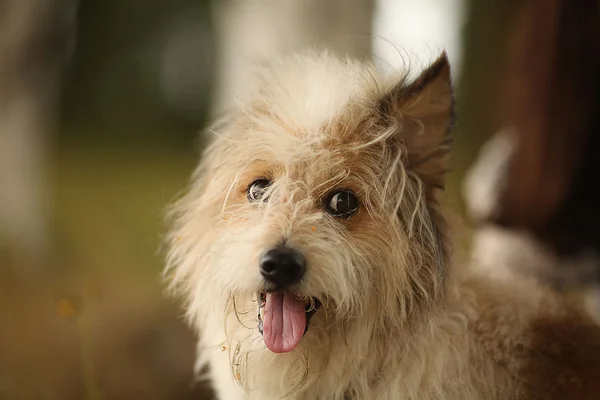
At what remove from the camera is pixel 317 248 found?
995 millimetres

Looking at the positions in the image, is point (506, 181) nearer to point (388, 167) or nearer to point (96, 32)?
point (388, 167)

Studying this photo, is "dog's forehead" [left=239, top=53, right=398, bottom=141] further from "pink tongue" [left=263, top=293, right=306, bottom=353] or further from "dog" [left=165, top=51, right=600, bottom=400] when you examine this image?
"pink tongue" [left=263, top=293, right=306, bottom=353]

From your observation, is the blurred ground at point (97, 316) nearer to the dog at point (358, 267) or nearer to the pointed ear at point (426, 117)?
the dog at point (358, 267)

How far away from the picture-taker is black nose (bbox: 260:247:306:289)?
0.95 meters

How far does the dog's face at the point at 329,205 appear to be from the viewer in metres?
1.00

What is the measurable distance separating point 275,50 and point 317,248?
1348 mm

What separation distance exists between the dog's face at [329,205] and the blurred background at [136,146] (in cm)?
17

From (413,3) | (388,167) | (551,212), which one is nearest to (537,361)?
(388,167)

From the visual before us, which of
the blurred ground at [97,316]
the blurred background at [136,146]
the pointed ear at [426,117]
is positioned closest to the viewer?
the pointed ear at [426,117]

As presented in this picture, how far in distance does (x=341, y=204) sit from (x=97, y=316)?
2.04 metres

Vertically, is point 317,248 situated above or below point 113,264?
above

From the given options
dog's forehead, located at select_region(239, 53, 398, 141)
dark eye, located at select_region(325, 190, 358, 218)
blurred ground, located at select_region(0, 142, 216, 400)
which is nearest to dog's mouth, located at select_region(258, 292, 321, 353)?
dark eye, located at select_region(325, 190, 358, 218)

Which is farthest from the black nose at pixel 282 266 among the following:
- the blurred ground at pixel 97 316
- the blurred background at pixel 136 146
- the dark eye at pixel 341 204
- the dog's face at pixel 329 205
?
the blurred ground at pixel 97 316

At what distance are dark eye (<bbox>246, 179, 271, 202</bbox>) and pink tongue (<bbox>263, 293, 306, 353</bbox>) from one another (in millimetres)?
209
